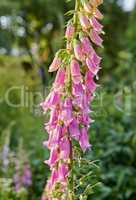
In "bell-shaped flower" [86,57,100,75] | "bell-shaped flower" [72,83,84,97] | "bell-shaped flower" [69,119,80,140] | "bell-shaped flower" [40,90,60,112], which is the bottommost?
"bell-shaped flower" [69,119,80,140]

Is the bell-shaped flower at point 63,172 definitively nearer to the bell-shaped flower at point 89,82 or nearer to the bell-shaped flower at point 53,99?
the bell-shaped flower at point 53,99

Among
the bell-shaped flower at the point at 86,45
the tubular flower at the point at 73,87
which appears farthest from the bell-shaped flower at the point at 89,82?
the bell-shaped flower at the point at 86,45

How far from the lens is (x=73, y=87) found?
259 centimetres

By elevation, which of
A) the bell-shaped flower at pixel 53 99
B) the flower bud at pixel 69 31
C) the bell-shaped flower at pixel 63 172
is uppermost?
the flower bud at pixel 69 31

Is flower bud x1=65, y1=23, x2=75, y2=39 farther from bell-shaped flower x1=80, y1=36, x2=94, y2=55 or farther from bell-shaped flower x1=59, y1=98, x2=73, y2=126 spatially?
bell-shaped flower x1=59, y1=98, x2=73, y2=126

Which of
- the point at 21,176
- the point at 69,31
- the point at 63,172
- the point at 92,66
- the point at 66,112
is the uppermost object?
the point at 69,31

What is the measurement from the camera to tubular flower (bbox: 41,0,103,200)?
2.53 metres

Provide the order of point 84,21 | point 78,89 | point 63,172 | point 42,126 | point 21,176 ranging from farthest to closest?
point 42,126, point 21,176, point 63,172, point 78,89, point 84,21

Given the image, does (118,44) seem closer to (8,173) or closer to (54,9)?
(54,9)

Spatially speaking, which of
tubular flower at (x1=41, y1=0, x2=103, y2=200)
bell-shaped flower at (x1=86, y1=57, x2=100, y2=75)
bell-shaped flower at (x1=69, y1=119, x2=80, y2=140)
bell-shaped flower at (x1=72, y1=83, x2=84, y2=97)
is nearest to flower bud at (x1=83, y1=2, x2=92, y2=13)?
tubular flower at (x1=41, y1=0, x2=103, y2=200)

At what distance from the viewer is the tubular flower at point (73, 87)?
2.53 m

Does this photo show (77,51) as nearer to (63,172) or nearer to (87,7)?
(87,7)

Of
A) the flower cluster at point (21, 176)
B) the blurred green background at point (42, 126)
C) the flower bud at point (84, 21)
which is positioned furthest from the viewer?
the blurred green background at point (42, 126)

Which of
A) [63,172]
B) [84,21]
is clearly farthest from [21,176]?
[84,21]
